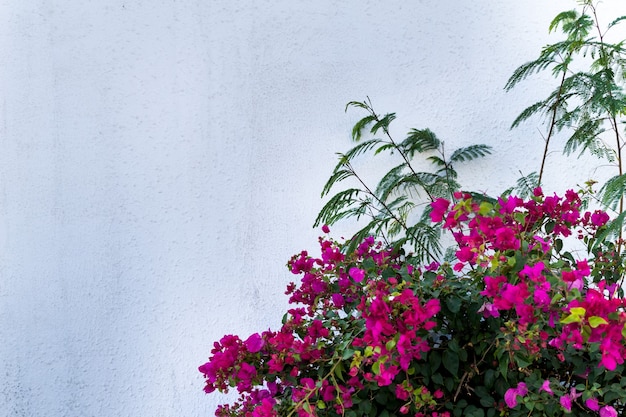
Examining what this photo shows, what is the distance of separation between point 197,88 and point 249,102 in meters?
0.19

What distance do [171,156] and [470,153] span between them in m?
0.99

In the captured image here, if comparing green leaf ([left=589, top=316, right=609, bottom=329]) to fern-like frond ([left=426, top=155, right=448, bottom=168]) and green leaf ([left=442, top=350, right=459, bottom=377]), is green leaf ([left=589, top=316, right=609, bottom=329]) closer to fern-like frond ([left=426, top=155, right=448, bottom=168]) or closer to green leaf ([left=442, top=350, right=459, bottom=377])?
green leaf ([left=442, top=350, right=459, bottom=377])

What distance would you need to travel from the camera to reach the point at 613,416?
47.8 inches

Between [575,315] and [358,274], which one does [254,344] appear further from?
[575,315]

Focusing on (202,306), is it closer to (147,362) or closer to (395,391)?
(147,362)

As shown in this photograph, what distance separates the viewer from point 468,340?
142 centimetres

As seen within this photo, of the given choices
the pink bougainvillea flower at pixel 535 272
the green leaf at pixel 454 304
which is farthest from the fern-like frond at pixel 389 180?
the pink bougainvillea flower at pixel 535 272

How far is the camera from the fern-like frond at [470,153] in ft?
6.61

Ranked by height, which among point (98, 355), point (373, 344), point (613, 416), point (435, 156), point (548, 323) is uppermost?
point (98, 355)

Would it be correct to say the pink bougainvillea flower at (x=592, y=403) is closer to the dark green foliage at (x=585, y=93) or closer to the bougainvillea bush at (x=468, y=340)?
Answer: the bougainvillea bush at (x=468, y=340)

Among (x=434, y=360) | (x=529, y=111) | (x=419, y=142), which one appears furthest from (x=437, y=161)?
(x=434, y=360)

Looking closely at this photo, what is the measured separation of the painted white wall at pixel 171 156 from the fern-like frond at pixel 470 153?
0.05 m

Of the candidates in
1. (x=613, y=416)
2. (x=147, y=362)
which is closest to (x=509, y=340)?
(x=613, y=416)

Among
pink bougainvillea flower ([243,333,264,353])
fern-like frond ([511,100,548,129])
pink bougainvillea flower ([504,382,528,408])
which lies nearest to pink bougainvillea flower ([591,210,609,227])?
fern-like frond ([511,100,548,129])
